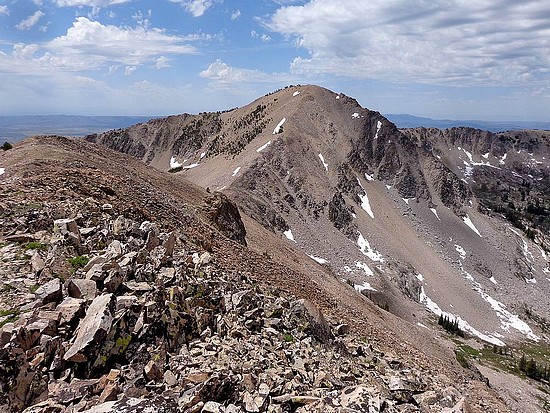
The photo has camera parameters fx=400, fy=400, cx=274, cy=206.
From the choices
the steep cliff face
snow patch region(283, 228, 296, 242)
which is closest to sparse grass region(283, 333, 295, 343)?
the steep cliff face

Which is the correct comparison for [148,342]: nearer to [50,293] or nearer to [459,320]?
[50,293]

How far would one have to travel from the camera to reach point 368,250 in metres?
106

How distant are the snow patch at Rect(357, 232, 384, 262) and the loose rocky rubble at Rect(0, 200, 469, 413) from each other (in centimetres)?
8812

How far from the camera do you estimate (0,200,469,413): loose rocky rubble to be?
9406 millimetres

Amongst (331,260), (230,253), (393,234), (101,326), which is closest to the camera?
(101,326)

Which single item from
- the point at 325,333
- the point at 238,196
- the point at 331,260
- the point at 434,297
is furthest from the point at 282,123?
the point at 325,333

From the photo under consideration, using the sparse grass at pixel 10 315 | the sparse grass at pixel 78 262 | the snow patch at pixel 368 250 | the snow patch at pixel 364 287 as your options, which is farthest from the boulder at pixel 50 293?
the snow patch at pixel 368 250

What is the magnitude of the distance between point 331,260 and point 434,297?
30.9 metres

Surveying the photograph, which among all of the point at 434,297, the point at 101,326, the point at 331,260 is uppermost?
the point at 101,326

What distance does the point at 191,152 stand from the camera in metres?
177

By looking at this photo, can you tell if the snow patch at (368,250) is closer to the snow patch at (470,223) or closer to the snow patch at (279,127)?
the snow patch at (279,127)

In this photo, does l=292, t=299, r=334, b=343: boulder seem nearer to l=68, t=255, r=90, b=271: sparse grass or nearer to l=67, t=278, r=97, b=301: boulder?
l=68, t=255, r=90, b=271: sparse grass

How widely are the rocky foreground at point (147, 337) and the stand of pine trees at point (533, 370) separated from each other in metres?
77.3

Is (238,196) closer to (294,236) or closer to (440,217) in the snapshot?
(294,236)
